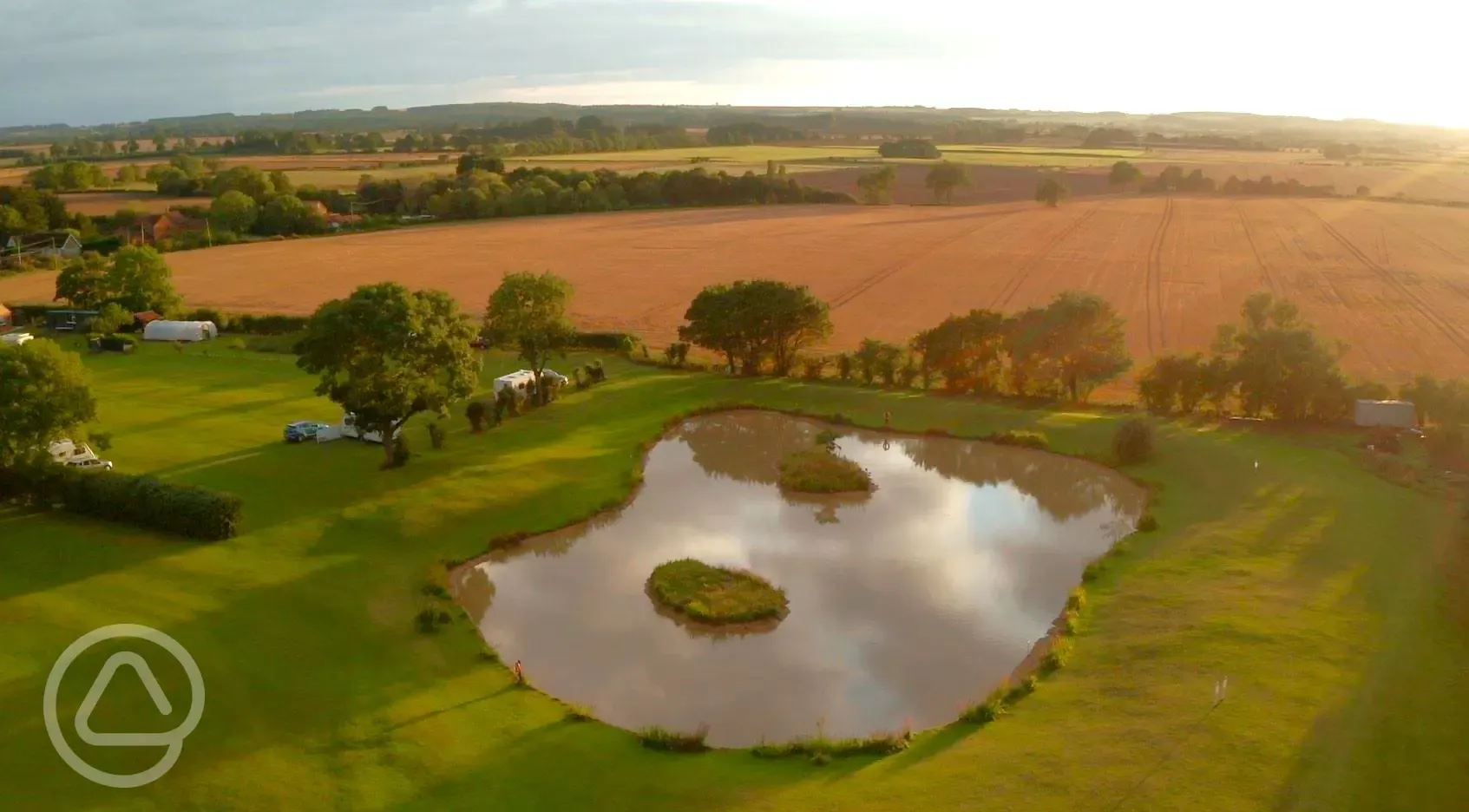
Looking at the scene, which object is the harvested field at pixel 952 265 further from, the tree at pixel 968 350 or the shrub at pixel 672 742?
the shrub at pixel 672 742

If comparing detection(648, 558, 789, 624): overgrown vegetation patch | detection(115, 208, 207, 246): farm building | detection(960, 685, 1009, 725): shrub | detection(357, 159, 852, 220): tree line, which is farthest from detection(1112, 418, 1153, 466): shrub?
detection(115, 208, 207, 246): farm building

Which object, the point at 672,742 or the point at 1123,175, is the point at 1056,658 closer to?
the point at 672,742

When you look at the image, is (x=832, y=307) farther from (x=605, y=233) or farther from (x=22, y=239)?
(x=22, y=239)

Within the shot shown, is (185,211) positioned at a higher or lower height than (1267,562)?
higher

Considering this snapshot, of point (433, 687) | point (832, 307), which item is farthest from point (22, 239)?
point (433, 687)

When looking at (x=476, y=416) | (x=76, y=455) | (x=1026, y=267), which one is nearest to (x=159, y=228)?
(x=76, y=455)

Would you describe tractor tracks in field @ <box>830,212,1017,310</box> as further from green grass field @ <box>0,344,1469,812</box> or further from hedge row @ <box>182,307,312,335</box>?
hedge row @ <box>182,307,312,335</box>
